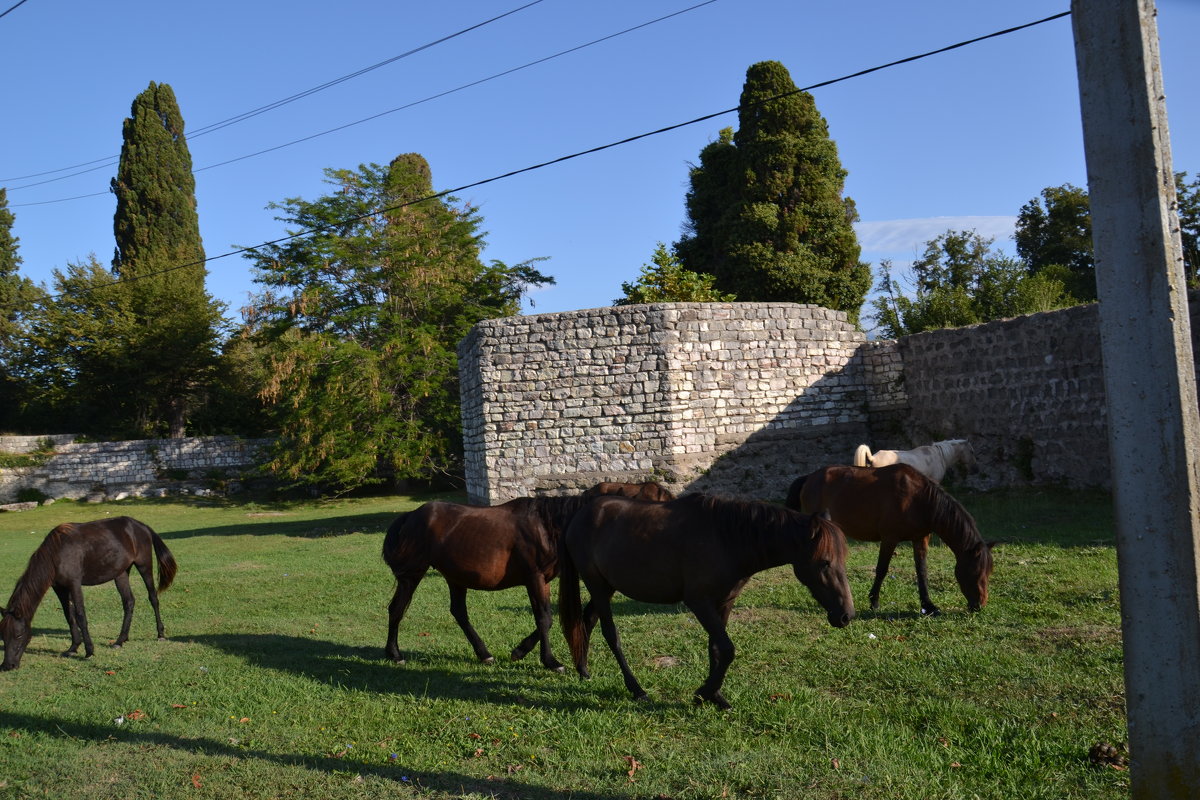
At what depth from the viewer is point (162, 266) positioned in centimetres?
3806

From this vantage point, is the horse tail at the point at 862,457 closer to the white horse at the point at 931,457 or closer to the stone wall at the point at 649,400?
the white horse at the point at 931,457

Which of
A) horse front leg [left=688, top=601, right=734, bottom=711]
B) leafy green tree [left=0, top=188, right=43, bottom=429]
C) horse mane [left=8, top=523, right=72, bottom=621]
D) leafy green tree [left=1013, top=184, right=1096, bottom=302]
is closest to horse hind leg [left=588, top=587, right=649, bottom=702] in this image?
horse front leg [left=688, top=601, right=734, bottom=711]

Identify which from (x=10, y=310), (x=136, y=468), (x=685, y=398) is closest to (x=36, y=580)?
(x=685, y=398)

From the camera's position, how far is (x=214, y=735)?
570cm

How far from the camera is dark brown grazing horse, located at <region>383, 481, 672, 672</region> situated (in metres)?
7.32

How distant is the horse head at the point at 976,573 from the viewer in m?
7.59

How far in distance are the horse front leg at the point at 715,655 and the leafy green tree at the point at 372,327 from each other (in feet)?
70.0

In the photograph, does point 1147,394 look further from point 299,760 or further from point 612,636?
point 299,760

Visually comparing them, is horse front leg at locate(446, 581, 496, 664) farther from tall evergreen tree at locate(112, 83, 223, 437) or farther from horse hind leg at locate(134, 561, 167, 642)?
tall evergreen tree at locate(112, 83, 223, 437)

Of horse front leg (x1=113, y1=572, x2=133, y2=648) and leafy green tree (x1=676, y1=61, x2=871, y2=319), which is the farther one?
leafy green tree (x1=676, y1=61, x2=871, y2=319)

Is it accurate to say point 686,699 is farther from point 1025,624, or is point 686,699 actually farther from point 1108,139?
point 1108,139

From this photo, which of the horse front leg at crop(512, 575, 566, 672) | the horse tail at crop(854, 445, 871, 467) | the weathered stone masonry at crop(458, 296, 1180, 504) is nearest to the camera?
the horse front leg at crop(512, 575, 566, 672)

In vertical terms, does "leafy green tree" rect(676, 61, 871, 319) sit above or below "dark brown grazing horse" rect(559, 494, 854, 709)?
above

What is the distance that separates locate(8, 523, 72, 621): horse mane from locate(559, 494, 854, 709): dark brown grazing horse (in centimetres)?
515
